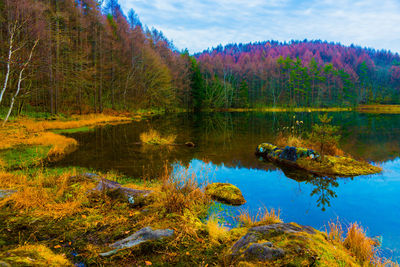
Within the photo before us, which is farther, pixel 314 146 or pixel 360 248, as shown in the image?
pixel 314 146

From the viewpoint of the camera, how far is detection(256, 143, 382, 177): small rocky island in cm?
1130

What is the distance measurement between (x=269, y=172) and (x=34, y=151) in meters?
12.3

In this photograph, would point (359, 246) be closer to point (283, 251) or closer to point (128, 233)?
point (283, 251)

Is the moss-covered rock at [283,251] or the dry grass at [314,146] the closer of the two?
the moss-covered rock at [283,251]

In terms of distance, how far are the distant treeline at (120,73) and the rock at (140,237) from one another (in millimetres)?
16369

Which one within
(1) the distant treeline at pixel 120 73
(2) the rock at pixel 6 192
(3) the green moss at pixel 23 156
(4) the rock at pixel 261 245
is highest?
(1) the distant treeline at pixel 120 73

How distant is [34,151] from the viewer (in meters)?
12.7

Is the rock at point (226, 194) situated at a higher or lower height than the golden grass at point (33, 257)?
lower

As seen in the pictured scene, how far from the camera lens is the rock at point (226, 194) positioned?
7652mm

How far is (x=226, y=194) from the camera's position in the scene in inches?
307

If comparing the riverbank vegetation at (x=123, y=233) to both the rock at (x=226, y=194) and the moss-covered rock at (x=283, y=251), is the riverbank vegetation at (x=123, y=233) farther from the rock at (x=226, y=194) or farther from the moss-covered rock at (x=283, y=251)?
the rock at (x=226, y=194)

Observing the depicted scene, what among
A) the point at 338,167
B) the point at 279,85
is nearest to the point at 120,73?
the point at 338,167

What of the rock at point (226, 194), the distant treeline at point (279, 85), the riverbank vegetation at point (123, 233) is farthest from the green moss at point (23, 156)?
the distant treeline at point (279, 85)

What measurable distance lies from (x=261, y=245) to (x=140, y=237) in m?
2.06
